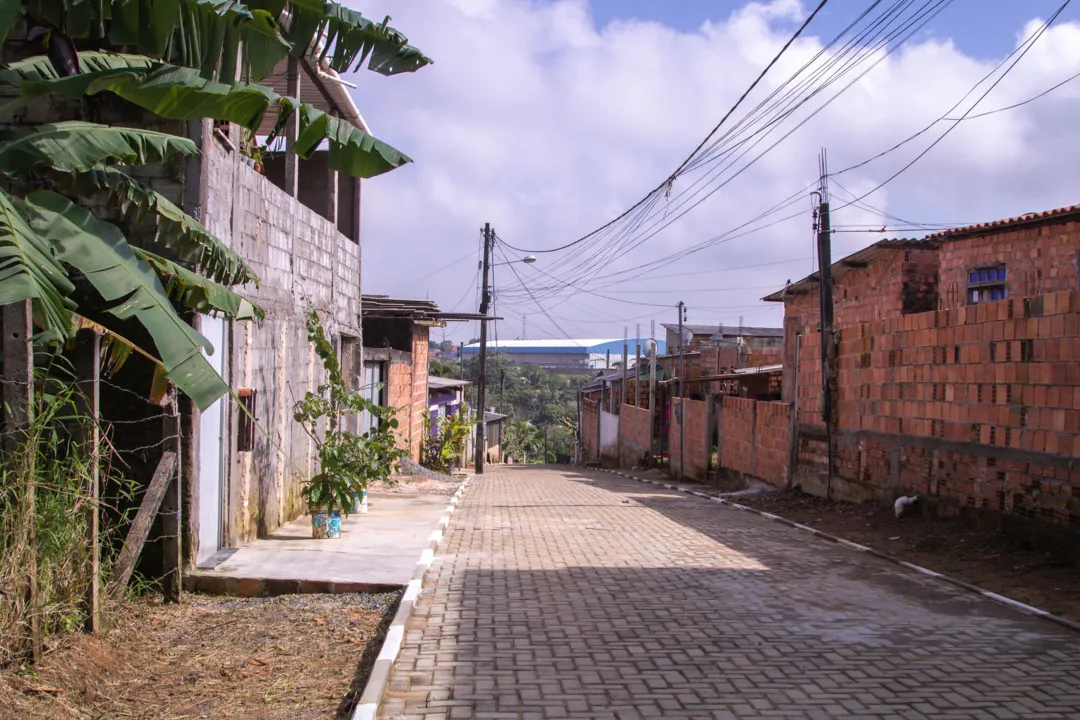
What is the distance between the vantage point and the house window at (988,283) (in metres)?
17.8

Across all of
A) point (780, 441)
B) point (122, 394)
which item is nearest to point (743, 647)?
point (122, 394)

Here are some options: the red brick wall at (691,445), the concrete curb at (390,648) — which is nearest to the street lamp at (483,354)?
the red brick wall at (691,445)

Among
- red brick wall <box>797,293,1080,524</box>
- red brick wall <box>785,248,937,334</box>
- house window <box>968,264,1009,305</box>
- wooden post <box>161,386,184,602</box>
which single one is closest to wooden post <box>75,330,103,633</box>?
wooden post <box>161,386,184,602</box>

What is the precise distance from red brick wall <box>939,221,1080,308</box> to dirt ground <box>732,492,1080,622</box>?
19.9ft

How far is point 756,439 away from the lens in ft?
61.1

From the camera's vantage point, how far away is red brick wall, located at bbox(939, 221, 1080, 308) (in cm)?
1633

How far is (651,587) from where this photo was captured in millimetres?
Answer: 8820

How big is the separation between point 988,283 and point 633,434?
15.4 m

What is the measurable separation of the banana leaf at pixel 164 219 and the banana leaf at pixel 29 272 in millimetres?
1949

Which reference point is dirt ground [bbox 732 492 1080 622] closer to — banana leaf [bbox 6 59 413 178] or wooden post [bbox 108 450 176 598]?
banana leaf [bbox 6 59 413 178]

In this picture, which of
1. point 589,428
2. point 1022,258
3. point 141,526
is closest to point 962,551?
point 141,526

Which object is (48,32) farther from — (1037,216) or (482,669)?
(1037,216)

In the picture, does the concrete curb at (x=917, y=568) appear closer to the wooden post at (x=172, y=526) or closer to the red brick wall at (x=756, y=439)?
the red brick wall at (x=756, y=439)

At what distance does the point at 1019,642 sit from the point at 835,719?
259 cm
